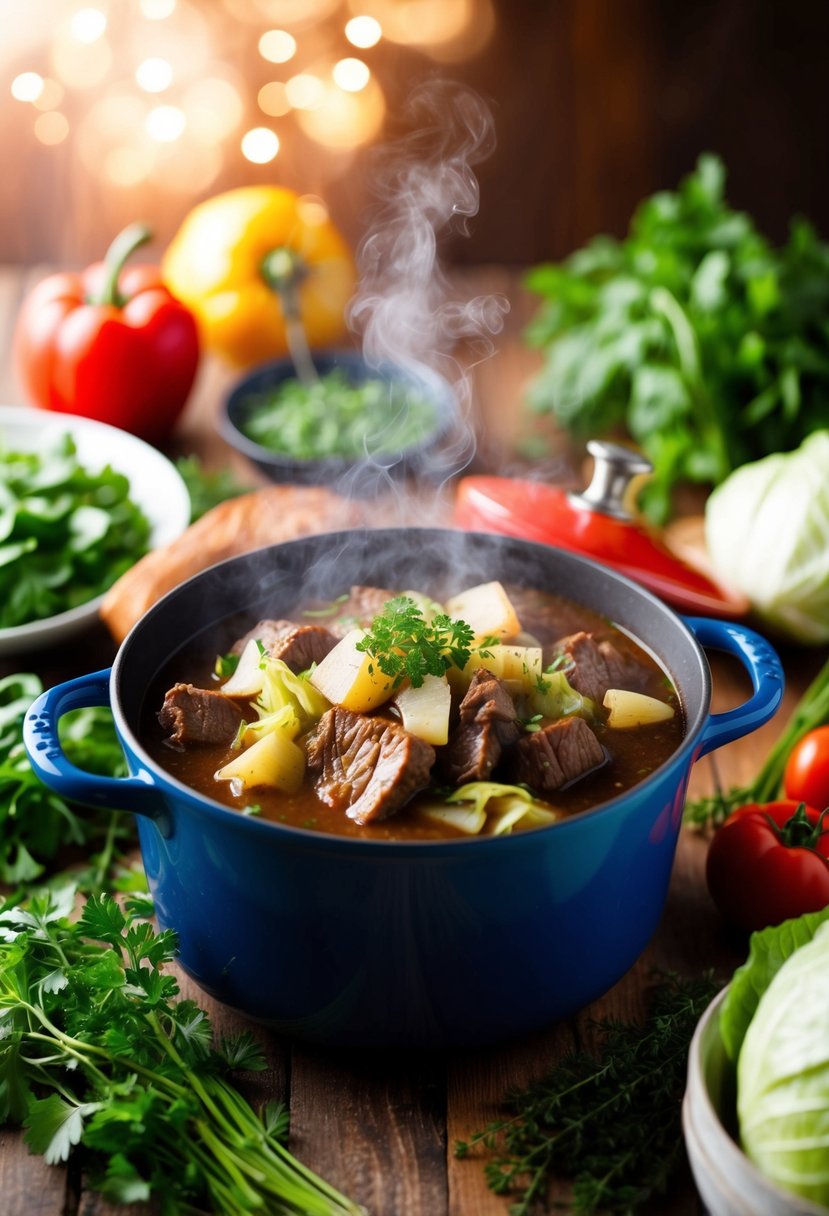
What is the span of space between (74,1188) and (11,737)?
52.8 inches

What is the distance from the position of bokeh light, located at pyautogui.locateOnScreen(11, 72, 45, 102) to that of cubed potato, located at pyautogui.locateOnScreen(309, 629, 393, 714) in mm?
4949

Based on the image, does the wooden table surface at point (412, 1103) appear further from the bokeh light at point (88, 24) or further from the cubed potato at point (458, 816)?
the bokeh light at point (88, 24)

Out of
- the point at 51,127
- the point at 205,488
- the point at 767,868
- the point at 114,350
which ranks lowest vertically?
the point at 205,488

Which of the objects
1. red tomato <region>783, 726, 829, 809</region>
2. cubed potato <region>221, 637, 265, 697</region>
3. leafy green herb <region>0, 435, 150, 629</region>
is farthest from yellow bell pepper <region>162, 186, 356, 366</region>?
red tomato <region>783, 726, 829, 809</region>

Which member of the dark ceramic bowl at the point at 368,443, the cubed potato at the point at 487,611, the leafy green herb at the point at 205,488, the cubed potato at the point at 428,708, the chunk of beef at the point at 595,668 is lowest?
the leafy green herb at the point at 205,488

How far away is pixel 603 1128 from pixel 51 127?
602 centimetres

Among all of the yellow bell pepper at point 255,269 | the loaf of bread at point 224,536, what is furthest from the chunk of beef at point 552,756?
the yellow bell pepper at point 255,269

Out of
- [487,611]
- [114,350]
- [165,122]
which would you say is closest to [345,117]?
[165,122]

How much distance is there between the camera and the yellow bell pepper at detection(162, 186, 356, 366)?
558cm

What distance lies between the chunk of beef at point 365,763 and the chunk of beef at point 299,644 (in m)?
0.25

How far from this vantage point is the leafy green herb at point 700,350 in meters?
4.77

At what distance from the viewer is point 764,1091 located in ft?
7.10

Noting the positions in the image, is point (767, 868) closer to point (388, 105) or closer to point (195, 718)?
point (195, 718)

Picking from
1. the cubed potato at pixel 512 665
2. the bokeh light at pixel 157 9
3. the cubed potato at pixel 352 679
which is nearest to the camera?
the cubed potato at pixel 352 679
